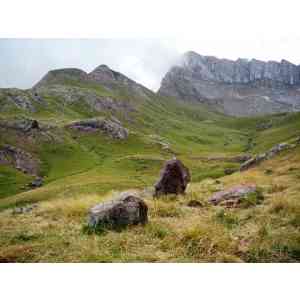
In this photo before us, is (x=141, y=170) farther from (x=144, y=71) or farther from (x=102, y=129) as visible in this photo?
(x=144, y=71)

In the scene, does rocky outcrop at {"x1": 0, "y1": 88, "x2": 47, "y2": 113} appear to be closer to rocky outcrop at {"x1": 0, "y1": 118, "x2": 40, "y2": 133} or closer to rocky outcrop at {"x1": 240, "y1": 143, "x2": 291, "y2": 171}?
rocky outcrop at {"x1": 0, "y1": 118, "x2": 40, "y2": 133}

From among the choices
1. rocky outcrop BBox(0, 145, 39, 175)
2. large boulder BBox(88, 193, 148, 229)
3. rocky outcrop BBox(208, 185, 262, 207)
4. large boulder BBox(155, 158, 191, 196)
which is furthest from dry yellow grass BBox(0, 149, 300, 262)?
rocky outcrop BBox(0, 145, 39, 175)

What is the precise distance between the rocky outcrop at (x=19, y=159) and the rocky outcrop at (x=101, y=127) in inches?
1356

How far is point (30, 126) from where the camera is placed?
351 feet

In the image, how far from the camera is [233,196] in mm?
12352

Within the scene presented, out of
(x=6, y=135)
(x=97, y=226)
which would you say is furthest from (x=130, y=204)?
(x=6, y=135)

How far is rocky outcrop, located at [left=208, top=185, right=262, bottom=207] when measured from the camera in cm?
1162

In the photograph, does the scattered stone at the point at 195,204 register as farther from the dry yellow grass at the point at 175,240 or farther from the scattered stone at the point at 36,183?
the scattered stone at the point at 36,183

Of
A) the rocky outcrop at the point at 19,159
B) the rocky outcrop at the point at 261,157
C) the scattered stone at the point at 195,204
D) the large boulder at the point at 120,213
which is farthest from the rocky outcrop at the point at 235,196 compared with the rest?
the rocky outcrop at the point at 19,159

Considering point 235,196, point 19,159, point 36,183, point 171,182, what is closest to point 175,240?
point 235,196

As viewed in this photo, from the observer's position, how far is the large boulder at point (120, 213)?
8789 mm

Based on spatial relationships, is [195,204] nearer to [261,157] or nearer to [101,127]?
[261,157]

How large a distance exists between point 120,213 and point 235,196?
5037 millimetres
